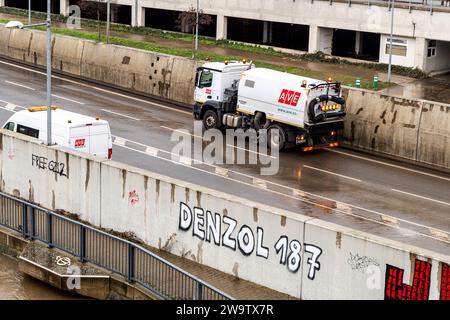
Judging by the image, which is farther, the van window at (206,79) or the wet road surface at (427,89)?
the wet road surface at (427,89)

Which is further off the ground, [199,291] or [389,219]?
[199,291]

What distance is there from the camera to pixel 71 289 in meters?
23.4

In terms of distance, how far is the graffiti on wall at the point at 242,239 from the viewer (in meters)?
20.9

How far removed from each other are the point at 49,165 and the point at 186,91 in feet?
62.5

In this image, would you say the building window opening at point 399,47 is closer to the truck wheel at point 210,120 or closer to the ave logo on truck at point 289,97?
the truck wheel at point 210,120

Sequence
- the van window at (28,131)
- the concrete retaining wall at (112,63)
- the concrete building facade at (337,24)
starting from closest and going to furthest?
the van window at (28,131), the concrete retaining wall at (112,63), the concrete building facade at (337,24)

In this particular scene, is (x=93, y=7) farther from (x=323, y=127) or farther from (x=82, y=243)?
(x=82, y=243)

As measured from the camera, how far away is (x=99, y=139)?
31125 mm

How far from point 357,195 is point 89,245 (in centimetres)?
1137

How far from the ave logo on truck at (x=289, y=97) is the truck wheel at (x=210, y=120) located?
3.96 metres

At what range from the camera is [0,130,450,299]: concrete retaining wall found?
64.8 feet

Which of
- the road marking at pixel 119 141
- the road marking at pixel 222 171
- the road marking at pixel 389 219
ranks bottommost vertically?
the road marking at pixel 389 219

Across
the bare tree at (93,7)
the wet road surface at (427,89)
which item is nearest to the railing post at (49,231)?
the wet road surface at (427,89)

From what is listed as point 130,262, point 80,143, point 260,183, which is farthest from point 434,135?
point 130,262
